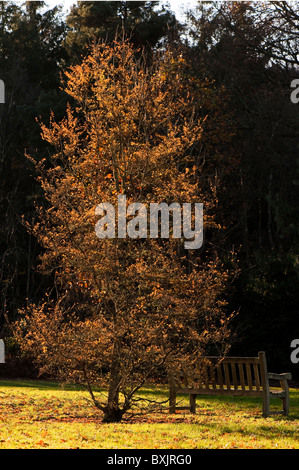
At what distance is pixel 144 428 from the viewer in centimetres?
773

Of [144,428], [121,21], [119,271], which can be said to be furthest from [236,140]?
[144,428]

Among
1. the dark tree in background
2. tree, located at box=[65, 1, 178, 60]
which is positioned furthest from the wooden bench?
tree, located at box=[65, 1, 178, 60]

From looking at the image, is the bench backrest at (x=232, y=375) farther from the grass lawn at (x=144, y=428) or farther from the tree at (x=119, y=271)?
the tree at (x=119, y=271)

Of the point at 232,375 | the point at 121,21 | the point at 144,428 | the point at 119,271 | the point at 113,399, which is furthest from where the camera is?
the point at 121,21

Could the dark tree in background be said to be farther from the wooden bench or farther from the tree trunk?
the tree trunk

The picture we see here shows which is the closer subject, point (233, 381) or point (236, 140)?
point (233, 381)

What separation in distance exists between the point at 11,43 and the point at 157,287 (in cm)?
2276

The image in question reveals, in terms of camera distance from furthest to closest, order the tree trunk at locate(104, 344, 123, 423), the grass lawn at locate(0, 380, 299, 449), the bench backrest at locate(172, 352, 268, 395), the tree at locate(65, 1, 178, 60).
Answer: the tree at locate(65, 1, 178, 60)
the bench backrest at locate(172, 352, 268, 395)
the tree trunk at locate(104, 344, 123, 423)
the grass lawn at locate(0, 380, 299, 449)

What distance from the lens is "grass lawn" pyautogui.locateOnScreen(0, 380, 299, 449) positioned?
6562 millimetres

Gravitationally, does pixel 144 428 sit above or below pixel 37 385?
above

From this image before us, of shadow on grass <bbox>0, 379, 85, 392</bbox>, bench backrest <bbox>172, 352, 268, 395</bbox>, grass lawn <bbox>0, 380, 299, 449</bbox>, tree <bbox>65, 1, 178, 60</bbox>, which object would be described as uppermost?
tree <bbox>65, 1, 178, 60</bbox>

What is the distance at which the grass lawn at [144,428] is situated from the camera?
656cm

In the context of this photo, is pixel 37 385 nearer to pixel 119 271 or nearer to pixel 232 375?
pixel 232 375

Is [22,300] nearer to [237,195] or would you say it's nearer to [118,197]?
[237,195]
